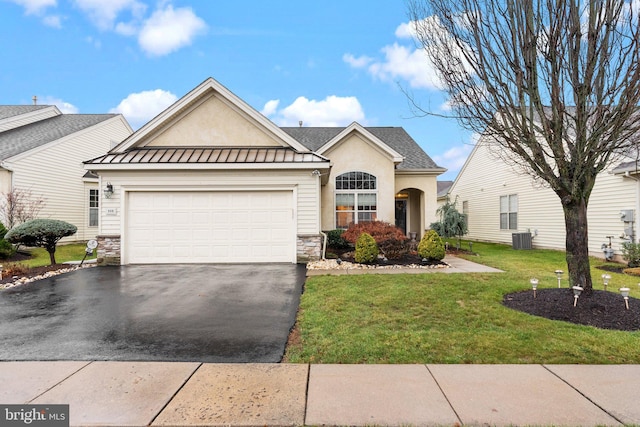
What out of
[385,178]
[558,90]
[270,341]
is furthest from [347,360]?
[385,178]

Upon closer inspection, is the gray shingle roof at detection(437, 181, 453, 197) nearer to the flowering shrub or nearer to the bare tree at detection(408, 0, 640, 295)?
the flowering shrub

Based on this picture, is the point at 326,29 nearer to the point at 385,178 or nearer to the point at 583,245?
the point at 385,178

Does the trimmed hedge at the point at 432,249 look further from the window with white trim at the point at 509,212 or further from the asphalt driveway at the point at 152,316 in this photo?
the window with white trim at the point at 509,212

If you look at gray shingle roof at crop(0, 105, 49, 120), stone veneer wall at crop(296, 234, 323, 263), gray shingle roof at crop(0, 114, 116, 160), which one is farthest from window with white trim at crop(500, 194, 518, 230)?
gray shingle roof at crop(0, 105, 49, 120)

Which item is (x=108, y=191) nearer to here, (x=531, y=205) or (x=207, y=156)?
(x=207, y=156)

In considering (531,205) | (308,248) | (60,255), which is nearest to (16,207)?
(60,255)

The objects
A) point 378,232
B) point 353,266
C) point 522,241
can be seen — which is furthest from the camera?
point 522,241

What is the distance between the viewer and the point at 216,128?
11188 mm

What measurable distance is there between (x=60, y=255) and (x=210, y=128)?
8.56m

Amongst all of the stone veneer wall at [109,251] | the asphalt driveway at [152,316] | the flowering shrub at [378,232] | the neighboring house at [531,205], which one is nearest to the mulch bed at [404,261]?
the flowering shrub at [378,232]

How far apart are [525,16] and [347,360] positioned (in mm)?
5475

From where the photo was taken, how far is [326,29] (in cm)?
1423

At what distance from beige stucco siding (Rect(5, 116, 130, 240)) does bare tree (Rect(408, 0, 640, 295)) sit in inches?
712

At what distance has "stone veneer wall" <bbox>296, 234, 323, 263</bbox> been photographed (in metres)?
10.2
